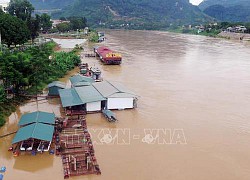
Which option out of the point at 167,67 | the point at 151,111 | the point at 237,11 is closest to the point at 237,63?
the point at 167,67

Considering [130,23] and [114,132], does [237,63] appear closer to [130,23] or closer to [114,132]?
[114,132]

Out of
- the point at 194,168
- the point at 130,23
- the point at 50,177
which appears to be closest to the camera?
the point at 50,177

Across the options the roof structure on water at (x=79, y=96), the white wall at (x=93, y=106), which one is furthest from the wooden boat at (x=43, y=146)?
the white wall at (x=93, y=106)

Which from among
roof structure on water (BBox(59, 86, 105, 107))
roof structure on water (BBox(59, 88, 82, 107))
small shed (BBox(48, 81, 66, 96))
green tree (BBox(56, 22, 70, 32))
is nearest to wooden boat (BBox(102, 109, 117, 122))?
roof structure on water (BBox(59, 86, 105, 107))

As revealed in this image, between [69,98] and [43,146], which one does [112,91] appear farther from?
[43,146]

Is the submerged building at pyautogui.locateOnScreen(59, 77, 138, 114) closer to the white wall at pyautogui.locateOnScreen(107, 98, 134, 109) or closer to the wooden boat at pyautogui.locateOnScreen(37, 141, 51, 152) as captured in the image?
the white wall at pyautogui.locateOnScreen(107, 98, 134, 109)

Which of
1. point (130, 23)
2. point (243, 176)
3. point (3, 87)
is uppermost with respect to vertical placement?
point (130, 23)

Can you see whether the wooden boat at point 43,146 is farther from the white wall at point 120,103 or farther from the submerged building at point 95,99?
the white wall at point 120,103
